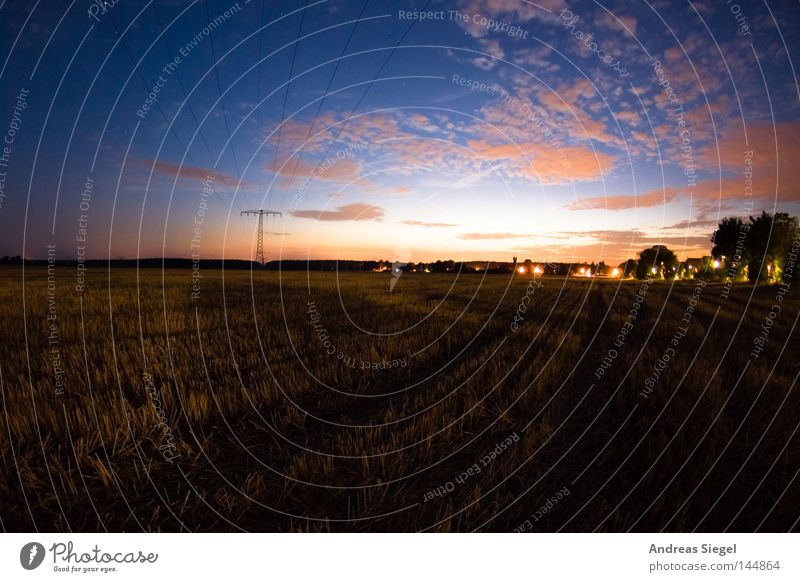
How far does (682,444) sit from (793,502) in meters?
0.88

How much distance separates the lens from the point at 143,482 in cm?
352

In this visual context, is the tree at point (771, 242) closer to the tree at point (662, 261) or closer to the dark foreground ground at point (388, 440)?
the dark foreground ground at point (388, 440)

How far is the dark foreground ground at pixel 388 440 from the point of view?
316 cm

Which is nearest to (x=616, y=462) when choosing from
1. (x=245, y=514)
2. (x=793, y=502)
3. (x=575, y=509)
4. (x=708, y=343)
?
(x=575, y=509)

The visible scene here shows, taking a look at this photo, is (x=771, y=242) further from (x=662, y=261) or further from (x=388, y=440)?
(x=662, y=261)

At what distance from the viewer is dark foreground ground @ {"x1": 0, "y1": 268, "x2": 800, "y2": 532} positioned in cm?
316

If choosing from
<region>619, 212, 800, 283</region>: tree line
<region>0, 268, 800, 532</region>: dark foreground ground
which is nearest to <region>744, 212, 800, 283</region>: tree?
<region>619, 212, 800, 283</region>: tree line
